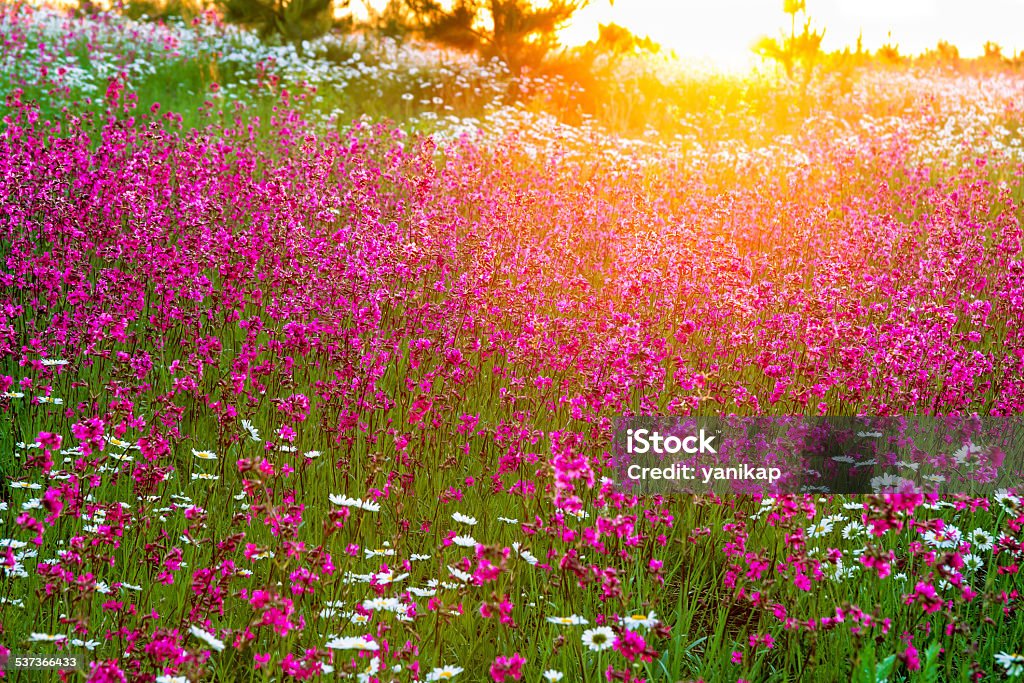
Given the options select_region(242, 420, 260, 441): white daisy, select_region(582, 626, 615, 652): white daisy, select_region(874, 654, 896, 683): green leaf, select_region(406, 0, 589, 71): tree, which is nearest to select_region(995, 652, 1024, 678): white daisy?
select_region(874, 654, 896, 683): green leaf

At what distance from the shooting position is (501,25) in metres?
20.2

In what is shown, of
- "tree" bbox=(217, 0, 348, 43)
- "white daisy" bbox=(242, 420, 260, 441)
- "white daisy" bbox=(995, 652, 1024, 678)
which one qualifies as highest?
"tree" bbox=(217, 0, 348, 43)

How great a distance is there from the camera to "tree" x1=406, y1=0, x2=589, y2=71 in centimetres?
1997

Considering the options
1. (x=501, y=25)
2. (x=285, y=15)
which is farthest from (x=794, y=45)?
(x=285, y=15)

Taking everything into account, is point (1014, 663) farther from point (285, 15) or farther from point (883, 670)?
point (285, 15)

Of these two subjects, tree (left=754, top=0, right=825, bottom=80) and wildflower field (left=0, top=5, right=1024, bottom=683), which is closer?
wildflower field (left=0, top=5, right=1024, bottom=683)

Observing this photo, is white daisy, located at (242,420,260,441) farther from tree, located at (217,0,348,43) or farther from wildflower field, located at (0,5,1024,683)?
tree, located at (217,0,348,43)

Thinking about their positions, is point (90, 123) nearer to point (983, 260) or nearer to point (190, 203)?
point (190, 203)

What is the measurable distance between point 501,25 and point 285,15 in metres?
4.35

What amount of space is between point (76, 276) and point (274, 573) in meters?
2.58

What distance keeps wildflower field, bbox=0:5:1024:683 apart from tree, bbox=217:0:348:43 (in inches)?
345

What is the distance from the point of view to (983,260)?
773cm

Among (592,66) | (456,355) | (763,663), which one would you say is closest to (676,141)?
(592,66)

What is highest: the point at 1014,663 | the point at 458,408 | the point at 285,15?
the point at 285,15
